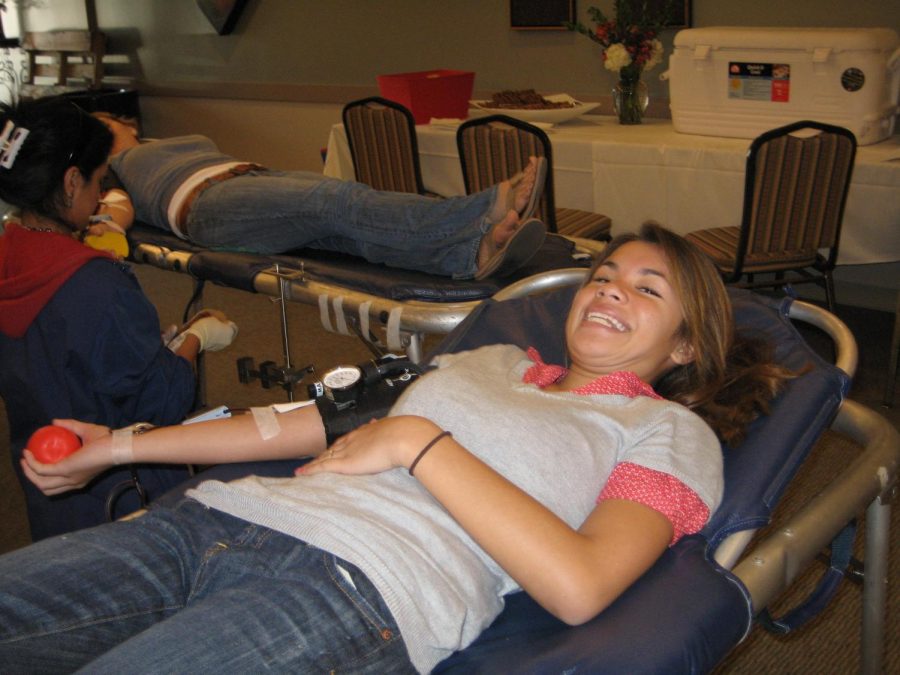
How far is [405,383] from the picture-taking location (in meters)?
1.47

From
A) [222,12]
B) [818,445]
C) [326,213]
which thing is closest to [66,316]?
[326,213]

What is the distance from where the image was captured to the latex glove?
2021 mm

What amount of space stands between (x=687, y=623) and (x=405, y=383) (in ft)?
2.12

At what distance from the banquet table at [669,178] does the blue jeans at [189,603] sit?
2485 mm

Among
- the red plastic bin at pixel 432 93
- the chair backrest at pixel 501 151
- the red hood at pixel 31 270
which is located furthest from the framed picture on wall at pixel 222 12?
the red hood at pixel 31 270

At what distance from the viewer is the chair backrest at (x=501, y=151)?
119 inches

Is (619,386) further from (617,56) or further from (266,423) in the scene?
(617,56)

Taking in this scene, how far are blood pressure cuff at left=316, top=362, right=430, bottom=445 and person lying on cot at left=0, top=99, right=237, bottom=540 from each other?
437 mm

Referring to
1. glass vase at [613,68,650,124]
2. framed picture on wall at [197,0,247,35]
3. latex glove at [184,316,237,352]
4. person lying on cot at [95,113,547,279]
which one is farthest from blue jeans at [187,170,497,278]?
framed picture on wall at [197,0,247,35]

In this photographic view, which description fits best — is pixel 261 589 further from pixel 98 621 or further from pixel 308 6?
pixel 308 6

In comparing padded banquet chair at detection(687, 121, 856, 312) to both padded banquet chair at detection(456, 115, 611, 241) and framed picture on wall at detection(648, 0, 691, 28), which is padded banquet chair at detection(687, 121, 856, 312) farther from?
framed picture on wall at detection(648, 0, 691, 28)

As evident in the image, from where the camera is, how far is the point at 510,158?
122 inches

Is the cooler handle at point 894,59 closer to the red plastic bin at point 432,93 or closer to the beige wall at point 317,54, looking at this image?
the beige wall at point 317,54

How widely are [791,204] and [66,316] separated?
2161mm
